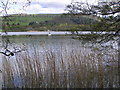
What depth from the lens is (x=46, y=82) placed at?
11.9 feet

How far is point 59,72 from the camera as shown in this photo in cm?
366

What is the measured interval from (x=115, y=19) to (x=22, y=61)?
2.10 metres

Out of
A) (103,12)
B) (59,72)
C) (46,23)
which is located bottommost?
(59,72)

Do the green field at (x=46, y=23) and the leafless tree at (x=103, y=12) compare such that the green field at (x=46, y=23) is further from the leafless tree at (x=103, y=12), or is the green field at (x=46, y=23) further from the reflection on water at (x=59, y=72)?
the reflection on water at (x=59, y=72)

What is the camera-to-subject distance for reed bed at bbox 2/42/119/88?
3613 millimetres

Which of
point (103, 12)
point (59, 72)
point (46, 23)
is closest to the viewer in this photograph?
point (103, 12)

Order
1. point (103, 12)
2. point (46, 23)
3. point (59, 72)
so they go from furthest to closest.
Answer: point (59, 72), point (46, 23), point (103, 12)

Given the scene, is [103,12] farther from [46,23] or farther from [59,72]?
[59,72]

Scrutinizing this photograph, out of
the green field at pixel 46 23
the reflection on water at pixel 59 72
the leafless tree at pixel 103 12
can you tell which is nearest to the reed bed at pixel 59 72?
the reflection on water at pixel 59 72

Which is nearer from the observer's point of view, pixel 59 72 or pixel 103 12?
pixel 103 12

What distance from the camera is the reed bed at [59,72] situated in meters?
3.61

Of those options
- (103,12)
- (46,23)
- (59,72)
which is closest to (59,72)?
(59,72)

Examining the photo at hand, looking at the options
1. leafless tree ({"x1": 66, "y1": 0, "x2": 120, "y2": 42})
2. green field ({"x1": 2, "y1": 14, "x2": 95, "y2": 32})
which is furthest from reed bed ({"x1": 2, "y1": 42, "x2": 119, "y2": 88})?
leafless tree ({"x1": 66, "y1": 0, "x2": 120, "y2": 42})

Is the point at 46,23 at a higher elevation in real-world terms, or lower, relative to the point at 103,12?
lower
